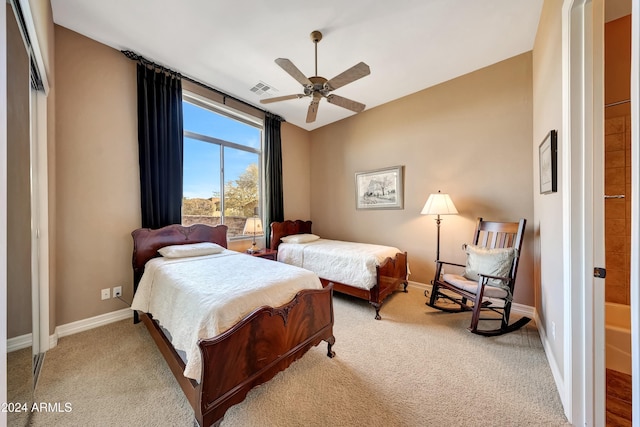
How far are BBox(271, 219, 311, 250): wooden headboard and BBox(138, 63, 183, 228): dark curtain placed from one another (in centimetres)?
150

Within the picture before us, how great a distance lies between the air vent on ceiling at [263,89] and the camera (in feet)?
11.0

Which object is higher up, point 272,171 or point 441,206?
point 272,171

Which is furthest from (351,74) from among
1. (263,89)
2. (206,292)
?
(206,292)

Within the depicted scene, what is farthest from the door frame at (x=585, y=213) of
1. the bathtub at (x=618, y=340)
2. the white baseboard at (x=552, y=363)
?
the bathtub at (x=618, y=340)

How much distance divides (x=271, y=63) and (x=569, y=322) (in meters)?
3.51

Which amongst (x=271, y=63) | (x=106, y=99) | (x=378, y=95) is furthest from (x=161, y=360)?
(x=378, y=95)

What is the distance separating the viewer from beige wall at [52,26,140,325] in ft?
7.66

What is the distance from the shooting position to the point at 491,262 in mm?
2396

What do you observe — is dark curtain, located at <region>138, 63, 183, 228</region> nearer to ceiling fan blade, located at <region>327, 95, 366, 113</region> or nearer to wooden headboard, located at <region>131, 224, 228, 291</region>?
wooden headboard, located at <region>131, 224, 228, 291</region>

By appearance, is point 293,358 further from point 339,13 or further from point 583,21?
point 339,13

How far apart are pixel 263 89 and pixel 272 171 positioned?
1.32 metres

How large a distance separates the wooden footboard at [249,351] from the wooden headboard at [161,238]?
3.26 ft

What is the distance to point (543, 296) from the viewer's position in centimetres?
214

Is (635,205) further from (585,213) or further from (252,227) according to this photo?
(252,227)
